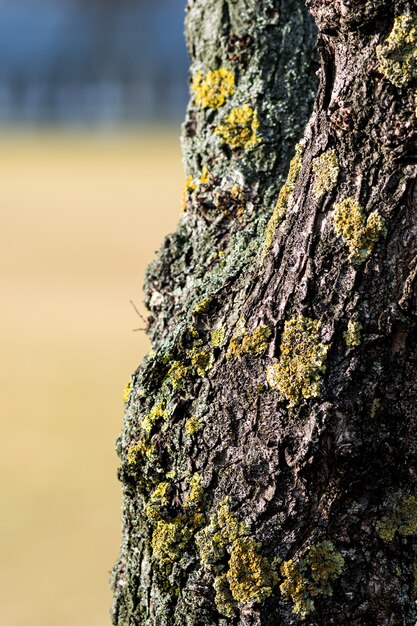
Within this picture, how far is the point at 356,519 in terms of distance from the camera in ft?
7.27

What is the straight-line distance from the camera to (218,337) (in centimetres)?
235

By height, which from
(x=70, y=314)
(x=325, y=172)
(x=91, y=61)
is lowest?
(x=325, y=172)

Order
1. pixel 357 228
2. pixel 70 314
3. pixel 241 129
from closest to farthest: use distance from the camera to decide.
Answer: pixel 357 228
pixel 241 129
pixel 70 314

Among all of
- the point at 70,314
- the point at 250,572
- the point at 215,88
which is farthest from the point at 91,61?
the point at 250,572

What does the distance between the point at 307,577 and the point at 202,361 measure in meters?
0.62

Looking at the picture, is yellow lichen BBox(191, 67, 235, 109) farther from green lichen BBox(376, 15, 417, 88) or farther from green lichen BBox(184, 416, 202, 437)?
green lichen BBox(184, 416, 202, 437)

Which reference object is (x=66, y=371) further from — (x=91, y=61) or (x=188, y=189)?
(x=91, y=61)

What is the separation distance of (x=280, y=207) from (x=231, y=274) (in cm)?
26

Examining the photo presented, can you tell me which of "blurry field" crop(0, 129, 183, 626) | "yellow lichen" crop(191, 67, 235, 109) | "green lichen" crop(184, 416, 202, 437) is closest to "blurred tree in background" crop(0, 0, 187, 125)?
"blurry field" crop(0, 129, 183, 626)

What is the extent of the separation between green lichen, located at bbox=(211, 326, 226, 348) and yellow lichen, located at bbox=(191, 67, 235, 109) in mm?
1039

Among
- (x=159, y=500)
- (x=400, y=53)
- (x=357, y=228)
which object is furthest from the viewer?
(x=159, y=500)

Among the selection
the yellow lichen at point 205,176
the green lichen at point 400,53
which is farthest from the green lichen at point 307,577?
the yellow lichen at point 205,176

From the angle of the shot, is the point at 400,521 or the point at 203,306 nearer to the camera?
the point at 400,521

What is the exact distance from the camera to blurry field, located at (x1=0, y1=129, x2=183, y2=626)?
26.3 ft
